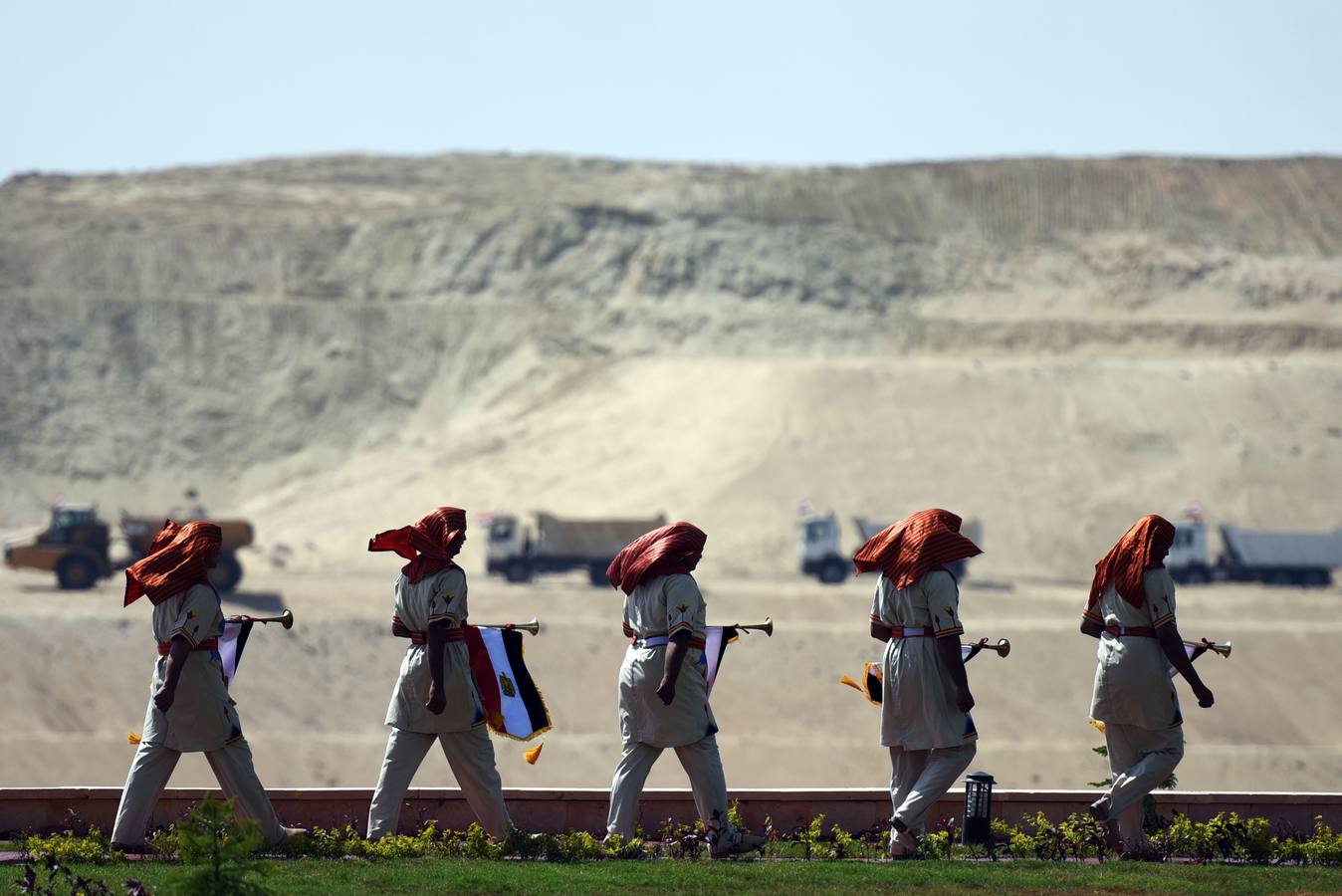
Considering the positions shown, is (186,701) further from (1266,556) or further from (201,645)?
(1266,556)

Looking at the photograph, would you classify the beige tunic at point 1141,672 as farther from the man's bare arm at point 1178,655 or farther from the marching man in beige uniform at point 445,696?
the marching man in beige uniform at point 445,696

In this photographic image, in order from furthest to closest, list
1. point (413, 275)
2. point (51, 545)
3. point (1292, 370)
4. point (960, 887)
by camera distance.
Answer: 1. point (413, 275)
2. point (1292, 370)
3. point (51, 545)
4. point (960, 887)

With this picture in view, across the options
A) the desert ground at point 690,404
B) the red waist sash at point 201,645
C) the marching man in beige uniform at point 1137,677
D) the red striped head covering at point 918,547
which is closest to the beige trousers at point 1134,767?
the marching man in beige uniform at point 1137,677

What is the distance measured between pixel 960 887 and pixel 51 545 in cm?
3198

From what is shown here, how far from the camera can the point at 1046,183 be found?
2598 inches

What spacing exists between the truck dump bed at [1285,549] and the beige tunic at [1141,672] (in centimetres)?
3408

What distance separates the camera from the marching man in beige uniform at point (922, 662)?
32.4 ft

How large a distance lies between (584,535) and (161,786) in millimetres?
30683

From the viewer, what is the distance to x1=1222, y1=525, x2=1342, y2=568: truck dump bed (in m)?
42.6

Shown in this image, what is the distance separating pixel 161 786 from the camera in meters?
9.95

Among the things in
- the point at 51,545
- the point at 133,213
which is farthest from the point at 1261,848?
the point at 133,213

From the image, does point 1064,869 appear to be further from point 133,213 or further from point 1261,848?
point 133,213

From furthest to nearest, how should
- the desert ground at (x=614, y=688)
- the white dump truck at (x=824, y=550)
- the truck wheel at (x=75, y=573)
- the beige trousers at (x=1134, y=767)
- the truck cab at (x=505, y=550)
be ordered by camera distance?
the white dump truck at (x=824, y=550) → the truck cab at (x=505, y=550) → the truck wheel at (x=75, y=573) → the desert ground at (x=614, y=688) → the beige trousers at (x=1134, y=767)

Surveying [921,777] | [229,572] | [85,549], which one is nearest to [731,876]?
[921,777]
